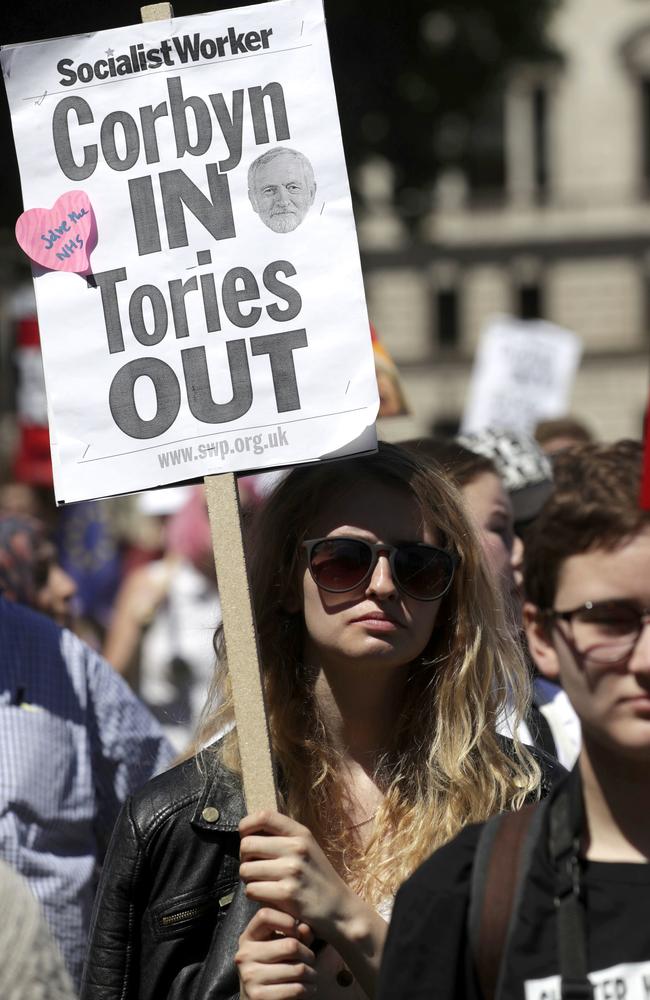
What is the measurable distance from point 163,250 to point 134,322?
126 millimetres

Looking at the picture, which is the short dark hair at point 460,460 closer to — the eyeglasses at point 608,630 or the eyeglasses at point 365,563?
the eyeglasses at point 365,563

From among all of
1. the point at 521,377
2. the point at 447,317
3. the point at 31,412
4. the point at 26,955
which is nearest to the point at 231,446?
the point at 26,955

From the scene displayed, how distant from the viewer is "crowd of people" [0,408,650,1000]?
1974mm

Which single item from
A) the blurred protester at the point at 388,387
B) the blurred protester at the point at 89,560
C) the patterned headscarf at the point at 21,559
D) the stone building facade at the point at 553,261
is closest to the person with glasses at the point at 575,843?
the blurred protester at the point at 388,387

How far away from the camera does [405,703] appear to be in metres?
2.91

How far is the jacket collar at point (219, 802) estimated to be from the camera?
277cm

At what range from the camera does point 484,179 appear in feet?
136

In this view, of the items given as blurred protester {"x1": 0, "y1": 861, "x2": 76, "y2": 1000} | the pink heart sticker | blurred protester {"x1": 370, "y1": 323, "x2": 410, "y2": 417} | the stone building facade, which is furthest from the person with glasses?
the stone building facade

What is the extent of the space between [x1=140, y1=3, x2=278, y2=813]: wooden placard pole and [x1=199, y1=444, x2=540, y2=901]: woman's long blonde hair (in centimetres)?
22

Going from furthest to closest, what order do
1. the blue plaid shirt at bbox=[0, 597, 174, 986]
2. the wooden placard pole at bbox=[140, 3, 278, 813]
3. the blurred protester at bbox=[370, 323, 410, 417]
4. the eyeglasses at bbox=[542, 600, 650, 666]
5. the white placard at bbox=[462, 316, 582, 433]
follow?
the white placard at bbox=[462, 316, 582, 433]
the blurred protester at bbox=[370, 323, 410, 417]
the blue plaid shirt at bbox=[0, 597, 174, 986]
the wooden placard pole at bbox=[140, 3, 278, 813]
the eyeglasses at bbox=[542, 600, 650, 666]

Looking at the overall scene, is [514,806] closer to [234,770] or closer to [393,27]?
[234,770]

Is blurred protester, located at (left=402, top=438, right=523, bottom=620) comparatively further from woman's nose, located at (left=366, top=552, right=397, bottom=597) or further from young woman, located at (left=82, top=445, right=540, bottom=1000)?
woman's nose, located at (left=366, top=552, right=397, bottom=597)

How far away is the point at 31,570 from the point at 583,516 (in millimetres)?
2985

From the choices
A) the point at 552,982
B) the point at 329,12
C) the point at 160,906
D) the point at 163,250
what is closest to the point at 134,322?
the point at 163,250
